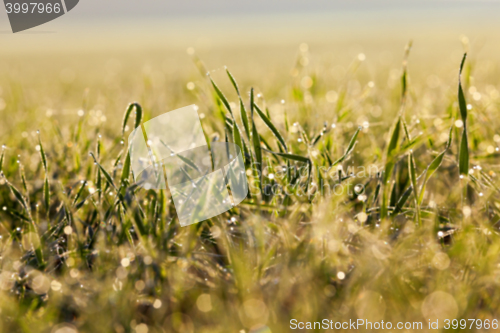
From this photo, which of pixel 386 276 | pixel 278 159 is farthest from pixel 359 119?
pixel 386 276

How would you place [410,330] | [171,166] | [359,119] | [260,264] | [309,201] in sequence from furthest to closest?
1. [359,119]
2. [171,166]
3. [309,201]
4. [260,264]
5. [410,330]

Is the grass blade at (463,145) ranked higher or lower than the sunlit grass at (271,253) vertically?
higher

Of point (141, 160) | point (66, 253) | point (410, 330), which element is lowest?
point (410, 330)

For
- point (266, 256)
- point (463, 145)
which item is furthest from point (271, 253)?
point (463, 145)

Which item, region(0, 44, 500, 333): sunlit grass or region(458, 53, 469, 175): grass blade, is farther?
region(458, 53, 469, 175): grass blade

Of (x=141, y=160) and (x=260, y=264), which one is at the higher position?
(x=141, y=160)

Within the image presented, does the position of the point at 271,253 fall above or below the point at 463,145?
below

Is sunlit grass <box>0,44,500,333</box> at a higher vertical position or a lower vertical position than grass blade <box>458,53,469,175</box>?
lower

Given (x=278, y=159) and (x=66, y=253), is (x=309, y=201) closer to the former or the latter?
(x=278, y=159)

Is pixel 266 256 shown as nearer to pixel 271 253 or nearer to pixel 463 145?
pixel 271 253

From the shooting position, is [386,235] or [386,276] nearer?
[386,276]

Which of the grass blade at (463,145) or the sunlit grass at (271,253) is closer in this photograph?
the sunlit grass at (271,253)
